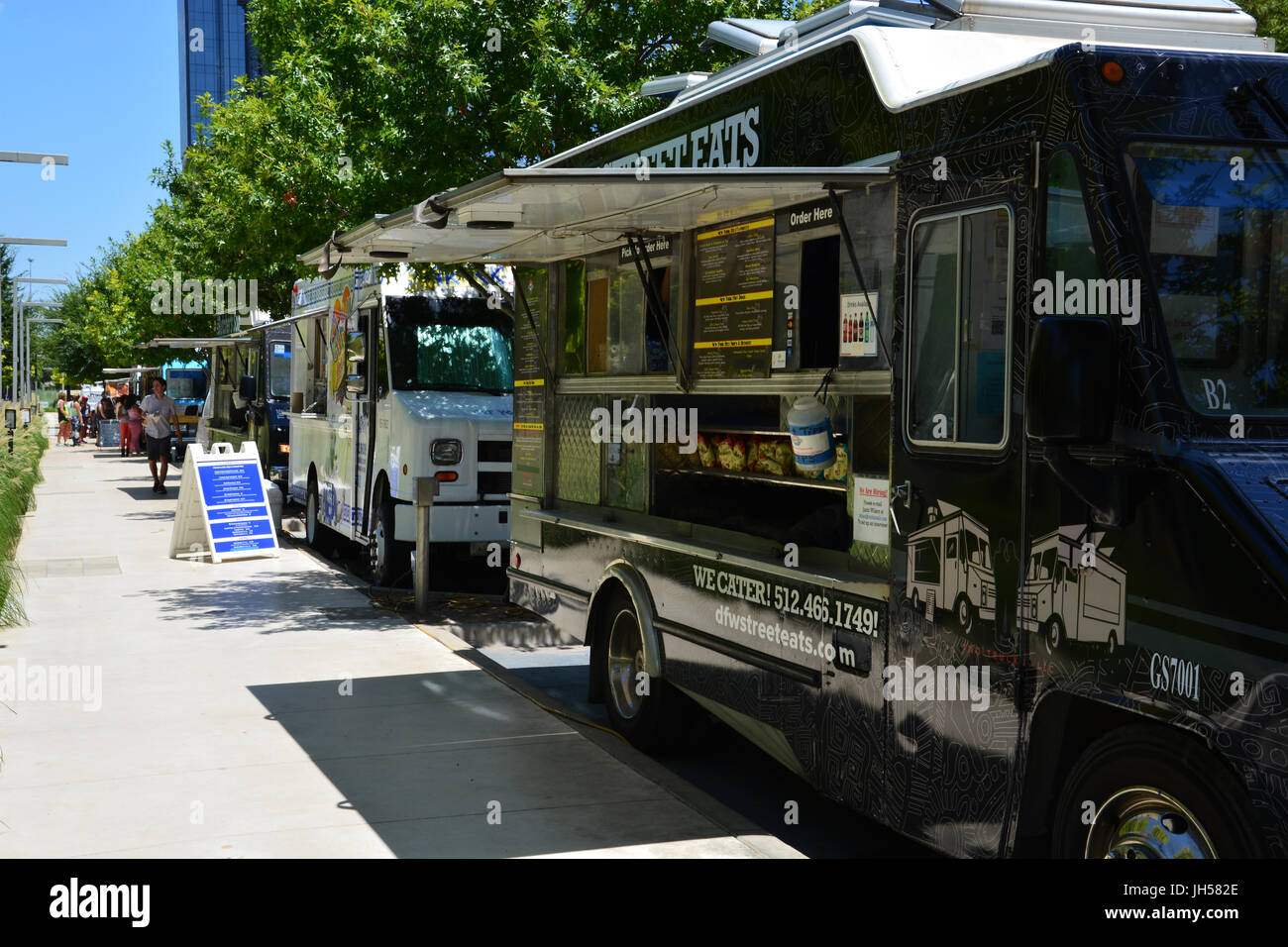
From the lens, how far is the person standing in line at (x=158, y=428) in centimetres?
2283

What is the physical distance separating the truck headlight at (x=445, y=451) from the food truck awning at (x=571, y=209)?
3.04m

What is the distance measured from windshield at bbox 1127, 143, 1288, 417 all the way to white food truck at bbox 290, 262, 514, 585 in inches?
314

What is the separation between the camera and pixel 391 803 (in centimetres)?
598

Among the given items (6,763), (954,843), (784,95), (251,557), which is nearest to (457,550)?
(251,557)

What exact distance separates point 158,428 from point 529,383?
1606 cm

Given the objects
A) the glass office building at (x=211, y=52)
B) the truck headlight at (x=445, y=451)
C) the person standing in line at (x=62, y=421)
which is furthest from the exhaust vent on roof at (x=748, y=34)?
the glass office building at (x=211, y=52)

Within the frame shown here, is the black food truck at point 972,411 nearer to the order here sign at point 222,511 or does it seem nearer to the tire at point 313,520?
the order here sign at point 222,511

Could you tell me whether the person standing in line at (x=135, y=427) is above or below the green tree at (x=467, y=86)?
below

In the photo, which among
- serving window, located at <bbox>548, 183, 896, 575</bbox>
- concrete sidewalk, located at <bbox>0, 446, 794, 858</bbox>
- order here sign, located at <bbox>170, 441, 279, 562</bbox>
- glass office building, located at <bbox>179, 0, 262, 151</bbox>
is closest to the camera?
serving window, located at <bbox>548, 183, 896, 575</bbox>

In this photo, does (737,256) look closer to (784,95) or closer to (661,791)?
(784,95)

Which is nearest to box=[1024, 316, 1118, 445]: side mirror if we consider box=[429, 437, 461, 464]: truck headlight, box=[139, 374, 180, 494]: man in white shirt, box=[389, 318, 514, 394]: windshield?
box=[429, 437, 461, 464]: truck headlight

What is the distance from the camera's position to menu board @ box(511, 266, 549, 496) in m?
8.55

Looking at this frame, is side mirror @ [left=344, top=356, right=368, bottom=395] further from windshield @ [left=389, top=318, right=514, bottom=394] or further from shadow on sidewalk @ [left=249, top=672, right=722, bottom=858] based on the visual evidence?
shadow on sidewalk @ [left=249, top=672, right=722, bottom=858]

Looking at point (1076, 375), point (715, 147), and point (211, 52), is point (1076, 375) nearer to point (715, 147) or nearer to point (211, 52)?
point (715, 147)
